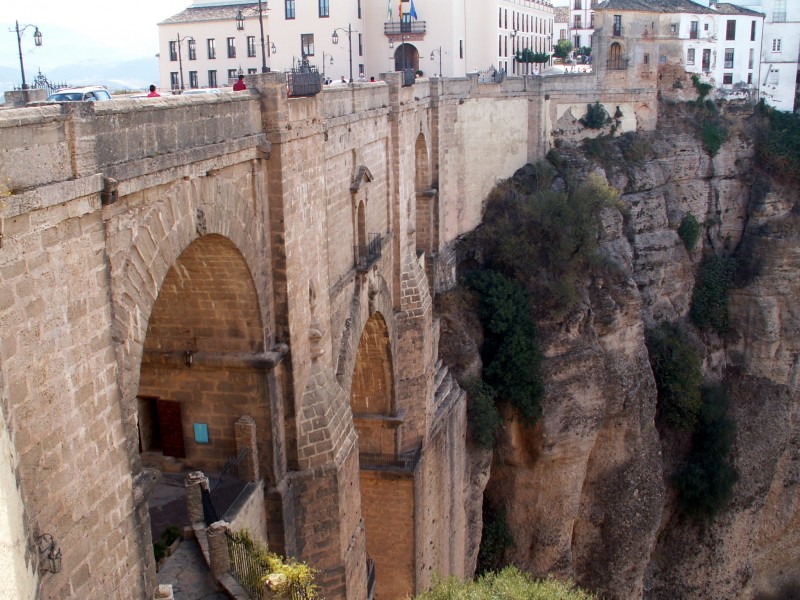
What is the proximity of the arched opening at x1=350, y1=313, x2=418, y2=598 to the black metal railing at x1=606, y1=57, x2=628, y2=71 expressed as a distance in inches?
884

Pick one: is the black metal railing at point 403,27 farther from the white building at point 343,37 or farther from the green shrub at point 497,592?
the green shrub at point 497,592

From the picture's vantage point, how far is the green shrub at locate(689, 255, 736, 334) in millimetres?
33062

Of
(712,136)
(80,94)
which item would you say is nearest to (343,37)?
(712,136)

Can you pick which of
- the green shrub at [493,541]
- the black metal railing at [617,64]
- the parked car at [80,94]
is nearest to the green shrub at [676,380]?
the green shrub at [493,541]

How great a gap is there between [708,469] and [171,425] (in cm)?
2380

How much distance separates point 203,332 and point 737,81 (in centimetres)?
3638

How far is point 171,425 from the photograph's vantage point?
11.0 metres

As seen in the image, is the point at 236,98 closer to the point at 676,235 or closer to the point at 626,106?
the point at 676,235

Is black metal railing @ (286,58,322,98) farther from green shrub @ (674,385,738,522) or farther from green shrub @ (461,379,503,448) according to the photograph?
green shrub @ (674,385,738,522)

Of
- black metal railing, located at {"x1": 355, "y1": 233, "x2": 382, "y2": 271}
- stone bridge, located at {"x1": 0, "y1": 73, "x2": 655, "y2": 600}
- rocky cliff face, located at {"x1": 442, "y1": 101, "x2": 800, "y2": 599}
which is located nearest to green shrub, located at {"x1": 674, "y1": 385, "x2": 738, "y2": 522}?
rocky cliff face, located at {"x1": 442, "y1": 101, "x2": 800, "y2": 599}

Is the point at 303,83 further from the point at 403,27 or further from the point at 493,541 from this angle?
the point at 403,27

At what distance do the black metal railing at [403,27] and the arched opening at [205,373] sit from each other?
2463 cm

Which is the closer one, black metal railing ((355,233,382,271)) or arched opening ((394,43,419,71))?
black metal railing ((355,233,382,271))

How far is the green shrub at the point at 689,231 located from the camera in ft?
108
